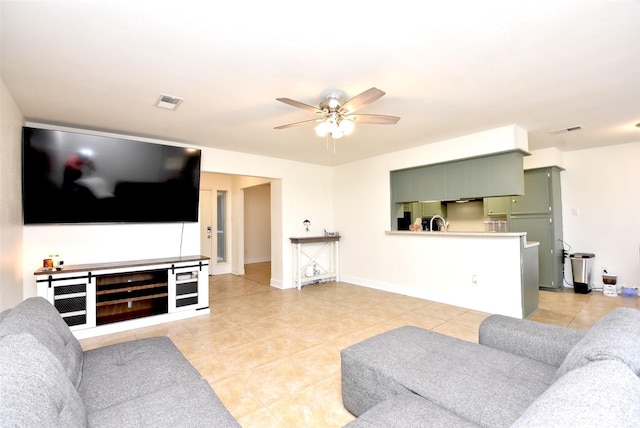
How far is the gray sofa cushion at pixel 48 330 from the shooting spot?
4.55 feet

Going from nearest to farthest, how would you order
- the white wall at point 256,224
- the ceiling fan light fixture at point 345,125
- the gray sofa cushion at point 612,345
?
the gray sofa cushion at point 612,345
the ceiling fan light fixture at point 345,125
the white wall at point 256,224

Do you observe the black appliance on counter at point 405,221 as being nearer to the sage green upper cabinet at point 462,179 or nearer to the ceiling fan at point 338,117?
the sage green upper cabinet at point 462,179

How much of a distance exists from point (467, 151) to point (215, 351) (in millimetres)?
4048

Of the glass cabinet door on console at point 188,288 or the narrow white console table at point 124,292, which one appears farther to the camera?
the glass cabinet door on console at point 188,288

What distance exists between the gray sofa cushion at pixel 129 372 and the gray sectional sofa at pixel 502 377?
1011 mm

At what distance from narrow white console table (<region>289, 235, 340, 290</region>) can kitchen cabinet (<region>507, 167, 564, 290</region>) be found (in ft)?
11.2

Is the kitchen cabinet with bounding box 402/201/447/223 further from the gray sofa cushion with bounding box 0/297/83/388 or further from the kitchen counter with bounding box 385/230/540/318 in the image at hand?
the gray sofa cushion with bounding box 0/297/83/388

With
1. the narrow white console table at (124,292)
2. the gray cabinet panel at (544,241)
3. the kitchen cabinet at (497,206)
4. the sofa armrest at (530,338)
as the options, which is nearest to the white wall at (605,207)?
the gray cabinet panel at (544,241)

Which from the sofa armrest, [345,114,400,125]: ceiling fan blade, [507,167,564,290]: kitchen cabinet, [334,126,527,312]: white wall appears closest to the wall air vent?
[334,126,527,312]: white wall

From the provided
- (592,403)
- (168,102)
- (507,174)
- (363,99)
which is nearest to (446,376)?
(592,403)

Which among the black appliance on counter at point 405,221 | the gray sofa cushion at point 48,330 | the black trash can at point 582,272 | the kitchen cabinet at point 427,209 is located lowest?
the black trash can at point 582,272

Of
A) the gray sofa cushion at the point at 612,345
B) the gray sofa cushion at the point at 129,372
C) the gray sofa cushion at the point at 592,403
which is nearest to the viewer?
the gray sofa cushion at the point at 592,403

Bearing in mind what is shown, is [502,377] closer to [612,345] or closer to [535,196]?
[612,345]

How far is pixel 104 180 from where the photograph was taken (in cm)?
367
